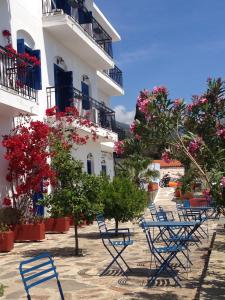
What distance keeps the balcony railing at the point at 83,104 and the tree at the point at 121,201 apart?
4112mm

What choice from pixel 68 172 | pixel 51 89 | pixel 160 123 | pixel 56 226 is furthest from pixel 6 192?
pixel 160 123

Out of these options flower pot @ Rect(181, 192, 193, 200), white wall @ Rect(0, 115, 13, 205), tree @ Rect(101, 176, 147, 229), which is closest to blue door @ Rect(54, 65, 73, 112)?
white wall @ Rect(0, 115, 13, 205)

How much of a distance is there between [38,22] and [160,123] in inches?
398

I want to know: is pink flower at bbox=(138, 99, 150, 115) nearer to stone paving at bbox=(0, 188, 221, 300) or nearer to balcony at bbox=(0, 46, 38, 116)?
stone paving at bbox=(0, 188, 221, 300)

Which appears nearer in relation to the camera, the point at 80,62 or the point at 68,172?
the point at 68,172

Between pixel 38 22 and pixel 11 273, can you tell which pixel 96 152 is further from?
pixel 11 273

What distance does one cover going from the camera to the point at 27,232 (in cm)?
1329

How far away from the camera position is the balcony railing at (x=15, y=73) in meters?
12.6

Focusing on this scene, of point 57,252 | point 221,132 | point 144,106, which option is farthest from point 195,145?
point 57,252

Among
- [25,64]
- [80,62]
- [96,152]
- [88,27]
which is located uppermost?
[88,27]

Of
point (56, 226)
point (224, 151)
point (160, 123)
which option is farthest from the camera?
point (56, 226)

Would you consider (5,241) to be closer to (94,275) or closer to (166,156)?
(94,275)

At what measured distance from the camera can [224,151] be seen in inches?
257

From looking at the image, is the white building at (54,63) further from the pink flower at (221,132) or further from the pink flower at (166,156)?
the pink flower at (221,132)
